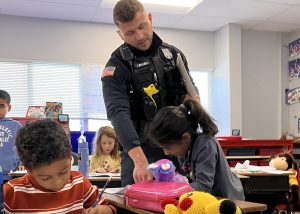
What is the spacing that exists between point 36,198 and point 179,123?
0.71 m

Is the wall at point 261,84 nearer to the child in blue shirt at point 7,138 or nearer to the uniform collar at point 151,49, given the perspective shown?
the child in blue shirt at point 7,138

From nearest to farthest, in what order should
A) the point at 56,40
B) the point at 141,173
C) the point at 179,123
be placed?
the point at 141,173, the point at 179,123, the point at 56,40

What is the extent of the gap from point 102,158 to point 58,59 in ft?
6.57

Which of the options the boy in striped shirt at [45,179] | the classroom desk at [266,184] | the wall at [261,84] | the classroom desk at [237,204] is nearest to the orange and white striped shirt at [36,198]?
the boy in striped shirt at [45,179]

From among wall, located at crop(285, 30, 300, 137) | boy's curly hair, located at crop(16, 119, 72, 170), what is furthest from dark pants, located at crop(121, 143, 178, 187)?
wall, located at crop(285, 30, 300, 137)

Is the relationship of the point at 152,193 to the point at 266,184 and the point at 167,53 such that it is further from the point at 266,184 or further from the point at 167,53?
the point at 266,184

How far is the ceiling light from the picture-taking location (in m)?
4.50

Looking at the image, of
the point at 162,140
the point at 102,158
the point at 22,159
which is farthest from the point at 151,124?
the point at 102,158

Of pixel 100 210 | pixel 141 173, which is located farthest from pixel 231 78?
pixel 100 210

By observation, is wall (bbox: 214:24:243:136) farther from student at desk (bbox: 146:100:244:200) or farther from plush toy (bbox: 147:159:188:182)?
plush toy (bbox: 147:159:188:182)

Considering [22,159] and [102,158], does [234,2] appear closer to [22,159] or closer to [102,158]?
[102,158]

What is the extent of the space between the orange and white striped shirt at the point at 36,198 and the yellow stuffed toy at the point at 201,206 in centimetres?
27

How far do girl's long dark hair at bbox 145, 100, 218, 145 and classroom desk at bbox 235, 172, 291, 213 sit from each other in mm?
1451

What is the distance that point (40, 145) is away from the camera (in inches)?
37.7
